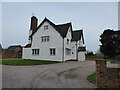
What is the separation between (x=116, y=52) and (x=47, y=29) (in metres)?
21.8

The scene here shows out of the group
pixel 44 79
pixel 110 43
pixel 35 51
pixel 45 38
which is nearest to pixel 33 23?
pixel 45 38

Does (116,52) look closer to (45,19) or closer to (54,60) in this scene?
(54,60)

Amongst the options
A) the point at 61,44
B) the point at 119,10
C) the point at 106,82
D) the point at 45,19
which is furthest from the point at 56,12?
the point at 106,82

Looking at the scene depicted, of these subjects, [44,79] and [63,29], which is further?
[63,29]

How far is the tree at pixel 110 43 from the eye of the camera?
113ft

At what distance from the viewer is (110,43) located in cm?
3544

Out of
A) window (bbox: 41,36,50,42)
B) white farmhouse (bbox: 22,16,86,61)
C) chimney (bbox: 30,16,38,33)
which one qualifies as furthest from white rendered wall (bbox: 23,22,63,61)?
chimney (bbox: 30,16,38,33)

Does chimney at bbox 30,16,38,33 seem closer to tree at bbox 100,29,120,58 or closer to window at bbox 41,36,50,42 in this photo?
window at bbox 41,36,50,42

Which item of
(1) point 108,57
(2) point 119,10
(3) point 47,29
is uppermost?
(3) point 47,29

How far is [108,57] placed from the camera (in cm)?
3609

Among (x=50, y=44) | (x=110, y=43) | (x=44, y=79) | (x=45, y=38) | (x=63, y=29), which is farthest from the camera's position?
(x=110, y=43)

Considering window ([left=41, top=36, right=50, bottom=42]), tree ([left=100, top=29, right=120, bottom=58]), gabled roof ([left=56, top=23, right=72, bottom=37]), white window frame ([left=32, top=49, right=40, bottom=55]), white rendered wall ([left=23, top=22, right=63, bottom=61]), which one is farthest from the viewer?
tree ([left=100, top=29, right=120, bottom=58])

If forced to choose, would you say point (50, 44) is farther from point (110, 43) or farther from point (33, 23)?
point (110, 43)

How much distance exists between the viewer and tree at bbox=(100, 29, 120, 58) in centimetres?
3431
